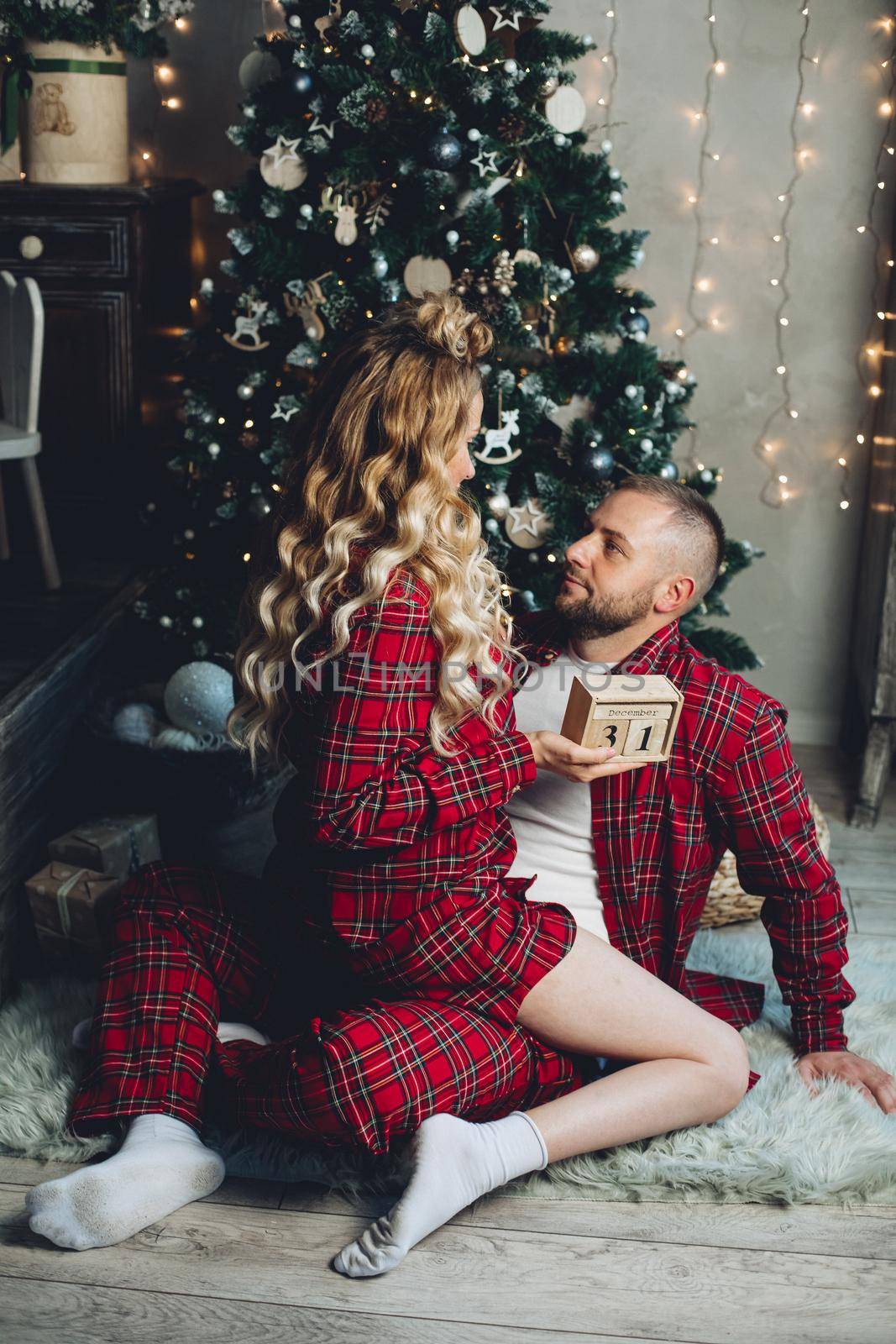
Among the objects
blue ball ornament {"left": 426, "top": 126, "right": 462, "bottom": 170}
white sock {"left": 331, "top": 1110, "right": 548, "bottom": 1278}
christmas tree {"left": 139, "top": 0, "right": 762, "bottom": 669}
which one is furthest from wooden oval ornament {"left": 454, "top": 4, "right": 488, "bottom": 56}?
white sock {"left": 331, "top": 1110, "right": 548, "bottom": 1278}

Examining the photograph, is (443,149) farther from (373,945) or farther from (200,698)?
(373,945)

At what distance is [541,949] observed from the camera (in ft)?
5.74

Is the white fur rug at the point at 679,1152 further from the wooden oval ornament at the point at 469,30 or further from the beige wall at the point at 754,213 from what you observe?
→ the wooden oval ornament at the point at 469,30

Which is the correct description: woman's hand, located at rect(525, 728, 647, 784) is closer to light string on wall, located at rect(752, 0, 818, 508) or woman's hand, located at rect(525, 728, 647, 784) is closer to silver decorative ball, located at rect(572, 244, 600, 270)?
silver decorative ball, located at rect(572, 244, 600, 270)

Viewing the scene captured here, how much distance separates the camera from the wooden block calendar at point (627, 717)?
1717mm

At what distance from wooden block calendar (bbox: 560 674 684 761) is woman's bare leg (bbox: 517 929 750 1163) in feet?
0.95

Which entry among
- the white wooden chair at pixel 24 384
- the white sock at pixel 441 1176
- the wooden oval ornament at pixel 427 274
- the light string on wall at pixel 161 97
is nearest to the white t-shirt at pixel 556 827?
the white sock at pixel 441 1176

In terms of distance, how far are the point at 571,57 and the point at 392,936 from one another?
203 centimetres

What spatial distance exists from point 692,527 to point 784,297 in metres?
1.59

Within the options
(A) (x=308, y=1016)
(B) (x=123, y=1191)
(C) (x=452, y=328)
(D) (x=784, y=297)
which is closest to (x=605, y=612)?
(C) (x=452, y=328)

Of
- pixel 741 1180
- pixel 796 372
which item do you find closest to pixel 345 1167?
pixel 741 1180

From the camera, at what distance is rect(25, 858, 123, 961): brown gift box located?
2.30m

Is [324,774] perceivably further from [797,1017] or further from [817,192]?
[817,192]

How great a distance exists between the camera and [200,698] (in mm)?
2686
